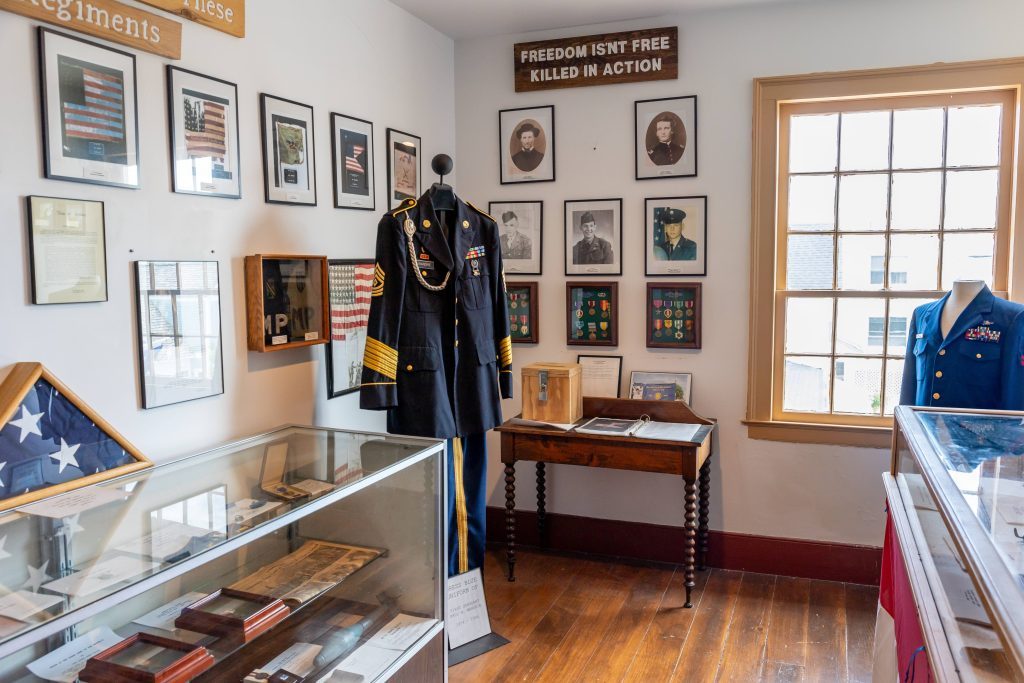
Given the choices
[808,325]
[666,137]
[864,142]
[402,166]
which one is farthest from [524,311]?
[864,142]

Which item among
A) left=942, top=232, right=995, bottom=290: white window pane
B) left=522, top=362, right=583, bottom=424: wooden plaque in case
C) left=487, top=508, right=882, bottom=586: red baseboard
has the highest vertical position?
left=942, top=232, right=995, bottom=290: white window pane

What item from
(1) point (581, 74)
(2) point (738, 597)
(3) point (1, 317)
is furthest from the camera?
(1) point (581, 74)

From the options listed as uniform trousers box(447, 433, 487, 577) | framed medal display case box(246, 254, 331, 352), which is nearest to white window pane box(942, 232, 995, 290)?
uniform trousers box(447, 433, 487, 577)

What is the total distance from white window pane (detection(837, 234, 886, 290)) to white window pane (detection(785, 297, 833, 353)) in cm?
13

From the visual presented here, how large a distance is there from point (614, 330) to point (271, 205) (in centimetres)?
180

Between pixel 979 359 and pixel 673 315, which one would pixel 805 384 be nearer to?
pixel 673 315

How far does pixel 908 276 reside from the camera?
11.7 ft

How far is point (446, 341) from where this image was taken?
121 inches

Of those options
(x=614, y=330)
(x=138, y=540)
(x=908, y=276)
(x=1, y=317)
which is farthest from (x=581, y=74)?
(x=138, y=540)

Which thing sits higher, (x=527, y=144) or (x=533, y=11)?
(x=533, y=11)

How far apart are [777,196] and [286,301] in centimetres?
222

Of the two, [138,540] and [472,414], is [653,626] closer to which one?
[472,414]

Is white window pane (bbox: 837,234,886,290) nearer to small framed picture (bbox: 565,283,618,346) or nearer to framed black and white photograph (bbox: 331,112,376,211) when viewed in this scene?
small framed picture (bbox: 565,283,618,346)

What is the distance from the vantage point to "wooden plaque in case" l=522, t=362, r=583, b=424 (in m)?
3.69
